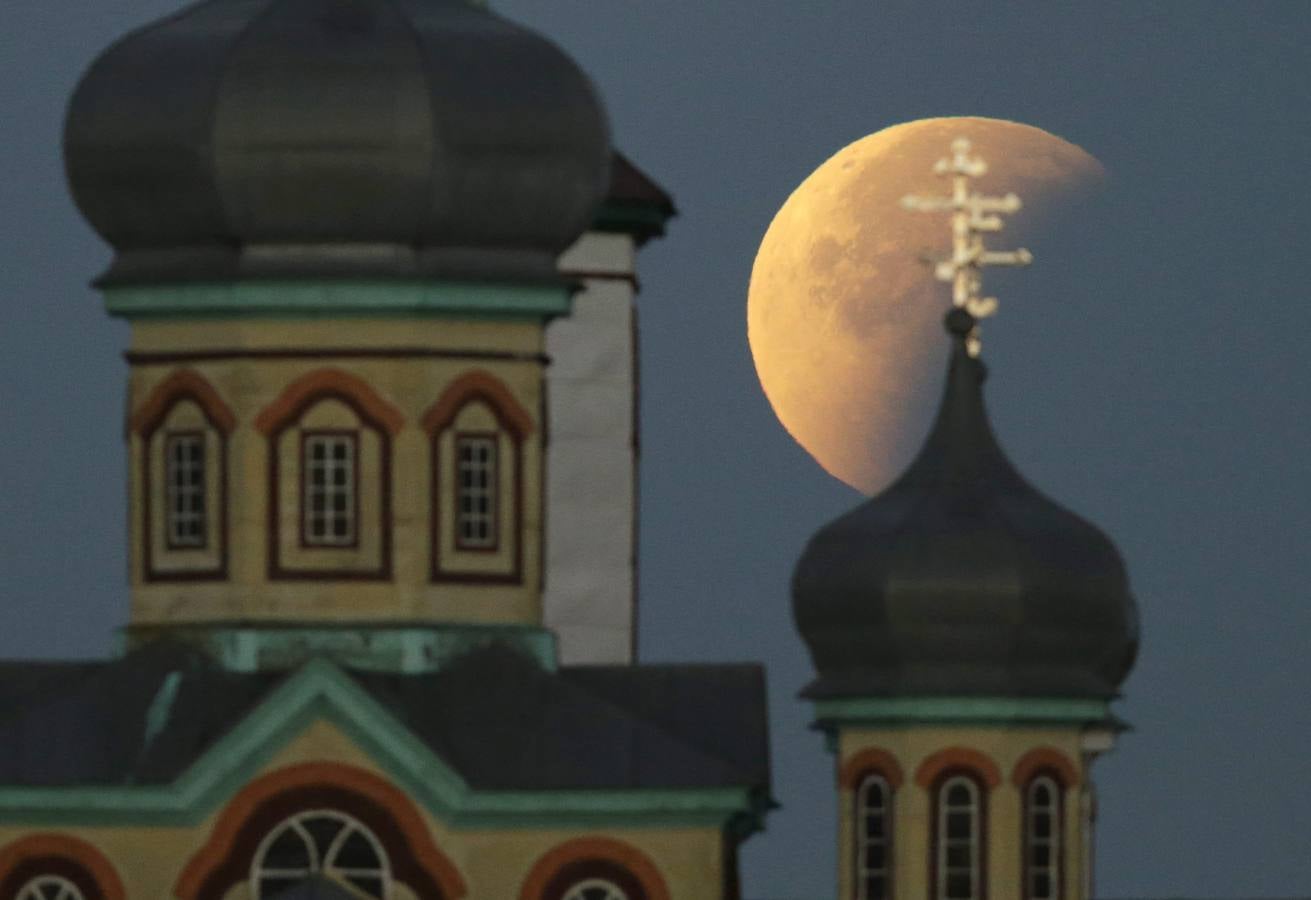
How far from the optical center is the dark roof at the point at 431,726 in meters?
110

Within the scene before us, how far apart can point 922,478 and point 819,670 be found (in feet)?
6.72

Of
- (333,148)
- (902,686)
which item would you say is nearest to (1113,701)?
(902,686)

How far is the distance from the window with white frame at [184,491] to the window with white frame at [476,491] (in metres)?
2.41

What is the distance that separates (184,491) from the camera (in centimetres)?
11150

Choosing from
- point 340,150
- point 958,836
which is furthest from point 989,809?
point 340,150

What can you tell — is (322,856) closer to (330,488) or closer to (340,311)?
(330,488)

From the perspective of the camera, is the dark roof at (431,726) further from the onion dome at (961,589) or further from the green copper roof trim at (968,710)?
the onion dome at (961,589)

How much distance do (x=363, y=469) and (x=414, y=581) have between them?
3.82 ft

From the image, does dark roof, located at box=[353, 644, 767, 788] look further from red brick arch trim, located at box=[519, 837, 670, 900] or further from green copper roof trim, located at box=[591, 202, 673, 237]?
green copper roof trim, located at box=[591, 202, 673, 237]

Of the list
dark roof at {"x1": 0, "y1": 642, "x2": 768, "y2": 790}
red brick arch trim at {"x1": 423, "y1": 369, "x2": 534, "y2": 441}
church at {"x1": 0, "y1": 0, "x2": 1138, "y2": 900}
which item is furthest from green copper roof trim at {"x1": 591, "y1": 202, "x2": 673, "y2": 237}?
dark roof at {"x1": 0, "y1": 642, "x2": 768, "y2": 790}

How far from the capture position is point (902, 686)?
110375 millimetres

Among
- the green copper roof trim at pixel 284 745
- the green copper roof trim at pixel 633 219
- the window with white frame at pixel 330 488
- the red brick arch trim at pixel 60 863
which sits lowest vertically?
the red brick arch trim at pixel 60 863

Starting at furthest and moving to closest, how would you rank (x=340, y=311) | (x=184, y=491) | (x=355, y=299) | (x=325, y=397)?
(x=184, y=491) → (x=325, y=397) → (x=340, y=311) → (x=355, y=299)

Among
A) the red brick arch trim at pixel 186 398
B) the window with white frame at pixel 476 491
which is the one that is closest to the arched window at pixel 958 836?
the window with white frame at pixel 476 491
